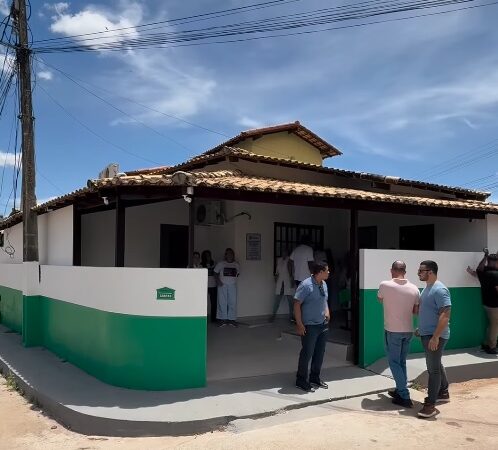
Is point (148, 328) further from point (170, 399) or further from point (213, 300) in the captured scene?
point (213, 300)

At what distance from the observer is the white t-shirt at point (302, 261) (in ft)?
30.9

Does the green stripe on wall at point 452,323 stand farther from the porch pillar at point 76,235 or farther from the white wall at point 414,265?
the porch pillar at point 76,235

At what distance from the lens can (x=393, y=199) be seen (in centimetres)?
776

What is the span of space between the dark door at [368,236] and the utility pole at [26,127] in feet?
23.8

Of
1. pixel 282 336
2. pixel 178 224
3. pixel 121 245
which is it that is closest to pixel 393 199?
pixel 282 336

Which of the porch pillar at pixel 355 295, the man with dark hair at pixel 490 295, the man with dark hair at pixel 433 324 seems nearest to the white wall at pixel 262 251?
the porch pillar at pixel 355 295

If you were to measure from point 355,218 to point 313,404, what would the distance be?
312 cm

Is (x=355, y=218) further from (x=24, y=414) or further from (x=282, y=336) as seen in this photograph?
(x=24, y=414)

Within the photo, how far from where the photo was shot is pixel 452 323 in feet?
27.7

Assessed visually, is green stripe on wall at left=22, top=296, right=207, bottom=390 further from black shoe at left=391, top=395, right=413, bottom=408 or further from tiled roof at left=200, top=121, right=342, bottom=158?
tiled roof at left=200, top=121, right=342, bottom=158

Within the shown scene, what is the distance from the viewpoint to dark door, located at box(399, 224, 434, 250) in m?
10.6

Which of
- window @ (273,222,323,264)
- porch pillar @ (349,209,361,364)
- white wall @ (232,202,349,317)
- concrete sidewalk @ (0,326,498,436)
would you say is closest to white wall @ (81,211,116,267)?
white wall @ (232,202,349,317)

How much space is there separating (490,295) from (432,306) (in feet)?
11.1

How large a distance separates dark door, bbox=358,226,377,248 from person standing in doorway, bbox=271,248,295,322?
97.2 inches
